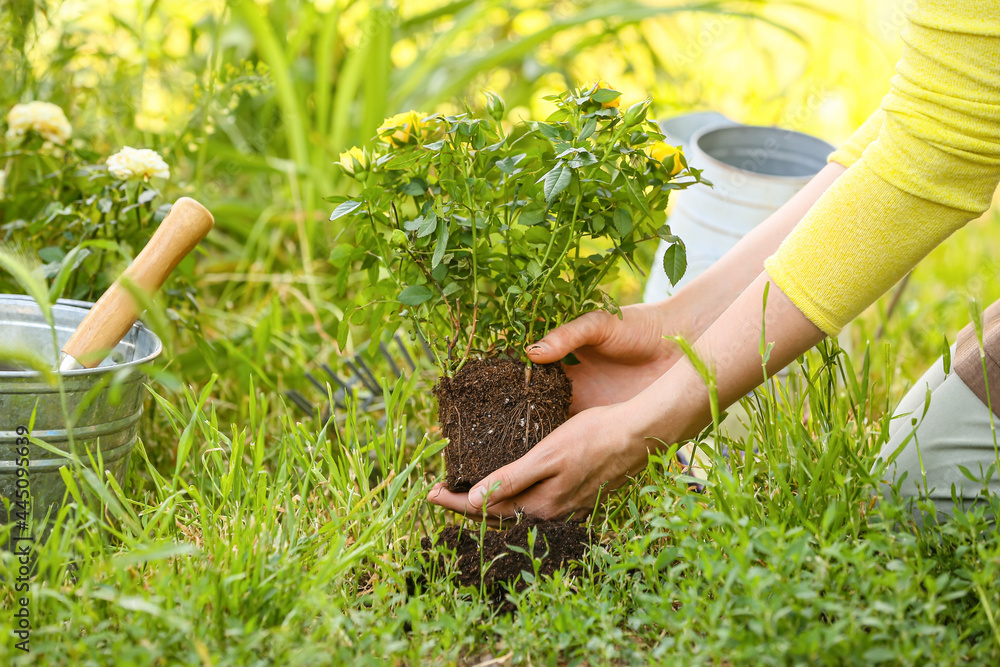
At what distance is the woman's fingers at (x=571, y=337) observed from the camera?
132cm

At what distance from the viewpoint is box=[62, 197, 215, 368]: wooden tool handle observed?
1.27m

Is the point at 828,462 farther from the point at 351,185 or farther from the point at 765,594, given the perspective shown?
the point at 351,185

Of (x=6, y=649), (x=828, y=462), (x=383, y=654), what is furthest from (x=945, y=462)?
(x=6, y=649)

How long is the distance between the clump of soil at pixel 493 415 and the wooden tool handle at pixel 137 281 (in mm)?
514

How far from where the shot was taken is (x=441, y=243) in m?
1.21

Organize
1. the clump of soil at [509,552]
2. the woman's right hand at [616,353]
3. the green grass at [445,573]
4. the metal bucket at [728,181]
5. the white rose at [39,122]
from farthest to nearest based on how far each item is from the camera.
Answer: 1. the metal bucket at [728,181]
2. the white rose at [39,122]
3. the woman's right hand at [616,353]
4. the clump of soil at [509,552]
5. the green grass at [445,573]

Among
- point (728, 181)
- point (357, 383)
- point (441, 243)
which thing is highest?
point (441, 243)

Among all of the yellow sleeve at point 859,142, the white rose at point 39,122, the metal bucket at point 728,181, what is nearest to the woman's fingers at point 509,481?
the metal bucket at point 728,181

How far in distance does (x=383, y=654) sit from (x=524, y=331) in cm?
62

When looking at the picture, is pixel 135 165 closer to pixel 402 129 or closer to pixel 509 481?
pixel 402 129

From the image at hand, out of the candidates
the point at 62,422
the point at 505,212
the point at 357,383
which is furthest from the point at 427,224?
the point at 357,383

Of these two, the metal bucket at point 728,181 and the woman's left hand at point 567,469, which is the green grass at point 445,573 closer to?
the woman's left hand at point 567,469

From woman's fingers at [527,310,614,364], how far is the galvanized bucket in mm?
618

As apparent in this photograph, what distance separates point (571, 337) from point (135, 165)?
95cm
